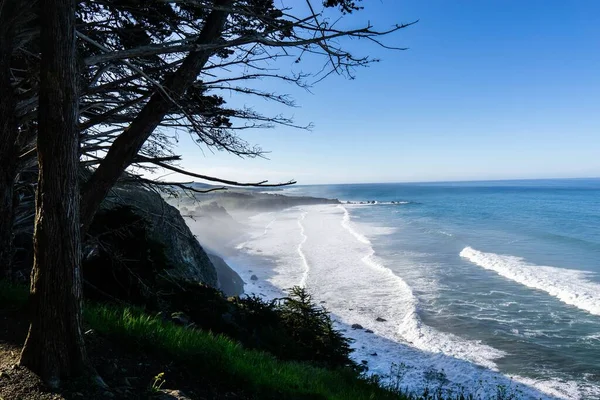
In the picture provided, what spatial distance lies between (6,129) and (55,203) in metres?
1.97

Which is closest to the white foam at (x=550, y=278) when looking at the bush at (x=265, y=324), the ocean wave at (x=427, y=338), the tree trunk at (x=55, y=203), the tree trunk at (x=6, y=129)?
the ocean wave at (x=427, y=338)

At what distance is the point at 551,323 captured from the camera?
17141 mm

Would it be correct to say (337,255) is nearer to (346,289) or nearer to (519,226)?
(346,289)

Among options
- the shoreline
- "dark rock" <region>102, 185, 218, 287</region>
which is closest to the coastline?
the shoreline

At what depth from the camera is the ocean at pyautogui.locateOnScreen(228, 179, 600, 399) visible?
43.0 ft

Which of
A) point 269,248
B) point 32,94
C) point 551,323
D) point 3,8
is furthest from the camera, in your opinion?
point 269,248

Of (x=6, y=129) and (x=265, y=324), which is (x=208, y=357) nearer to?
(x=6, y=129)

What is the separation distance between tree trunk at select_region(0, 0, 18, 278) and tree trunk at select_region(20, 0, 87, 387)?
117 centimetres

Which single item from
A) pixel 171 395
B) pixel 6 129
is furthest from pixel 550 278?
pixel 6 129

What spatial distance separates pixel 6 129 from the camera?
438 centimetres

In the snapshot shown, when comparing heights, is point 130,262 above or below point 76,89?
below

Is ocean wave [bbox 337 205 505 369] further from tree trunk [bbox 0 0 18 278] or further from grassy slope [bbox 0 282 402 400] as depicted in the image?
tree trunk [bbox 0 0 18 278]

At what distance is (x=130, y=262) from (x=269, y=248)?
109 ft

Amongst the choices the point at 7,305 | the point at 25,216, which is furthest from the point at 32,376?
the point at 25,216
